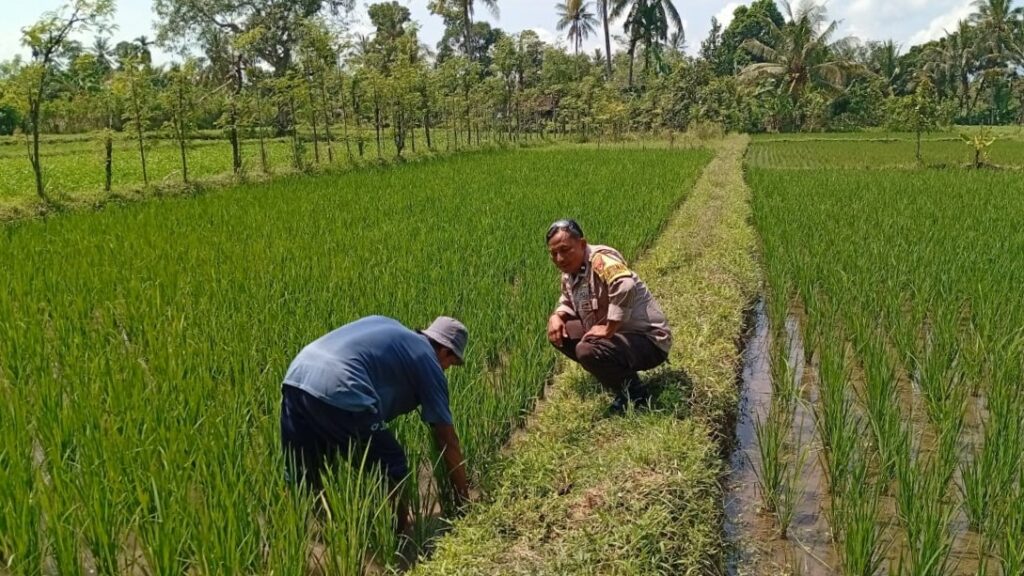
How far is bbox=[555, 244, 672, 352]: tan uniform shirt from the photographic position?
3.13 m

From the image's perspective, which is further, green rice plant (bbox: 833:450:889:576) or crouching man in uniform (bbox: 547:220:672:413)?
crouching man in uniform (bbox: 547:220:672:413)

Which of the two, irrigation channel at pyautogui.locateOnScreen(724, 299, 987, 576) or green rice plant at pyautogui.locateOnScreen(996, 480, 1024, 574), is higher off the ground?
green rice plant at pyautogui.locateOnScreen(996, 480, 1024, 574)

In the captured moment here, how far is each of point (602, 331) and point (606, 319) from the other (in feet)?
0.20

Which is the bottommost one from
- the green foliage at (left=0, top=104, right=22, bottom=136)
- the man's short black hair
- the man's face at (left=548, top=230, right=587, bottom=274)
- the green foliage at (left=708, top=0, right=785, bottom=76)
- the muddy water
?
the muddy water

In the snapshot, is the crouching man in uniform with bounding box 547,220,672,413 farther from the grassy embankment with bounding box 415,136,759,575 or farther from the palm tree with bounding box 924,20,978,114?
the palm tree with bounding box 924,20,978,114

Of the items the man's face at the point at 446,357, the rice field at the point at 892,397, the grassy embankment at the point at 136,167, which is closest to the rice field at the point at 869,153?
the grassy embankment at the point at 136,167

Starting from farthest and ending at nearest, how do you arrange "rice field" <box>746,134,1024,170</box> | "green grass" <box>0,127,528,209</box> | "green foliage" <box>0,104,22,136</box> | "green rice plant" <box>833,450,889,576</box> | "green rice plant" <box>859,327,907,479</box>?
1. "green foliage" <box>0,104,22,136</box>
2. "rice field" <box>746,134,1024,170</box>
3. "green grass" <box>0,127,528,209</box>
4. "green rice plant" <box>859,327,907,479</box>
5. "green rice plant" <box>833,450,889,576</box>

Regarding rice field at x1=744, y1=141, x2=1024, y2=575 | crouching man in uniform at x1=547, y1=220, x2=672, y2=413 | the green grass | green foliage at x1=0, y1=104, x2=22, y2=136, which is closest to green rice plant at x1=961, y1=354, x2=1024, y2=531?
rice field at x1=744, y1=141, x2=1024, y2=575

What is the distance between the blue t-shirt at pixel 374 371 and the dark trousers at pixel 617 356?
Answer: 1.06 meters

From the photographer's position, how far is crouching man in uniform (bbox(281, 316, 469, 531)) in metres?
2.18

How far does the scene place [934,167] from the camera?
14.7 m

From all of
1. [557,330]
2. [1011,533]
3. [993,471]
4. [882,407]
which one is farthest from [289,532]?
[882,407]

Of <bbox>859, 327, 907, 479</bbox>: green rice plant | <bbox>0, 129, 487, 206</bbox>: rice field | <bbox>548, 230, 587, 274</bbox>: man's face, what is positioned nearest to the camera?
<bbox>859, 327, 907, 479</bbox>: green rice plant

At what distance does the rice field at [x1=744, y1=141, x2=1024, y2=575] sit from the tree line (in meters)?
9.12
